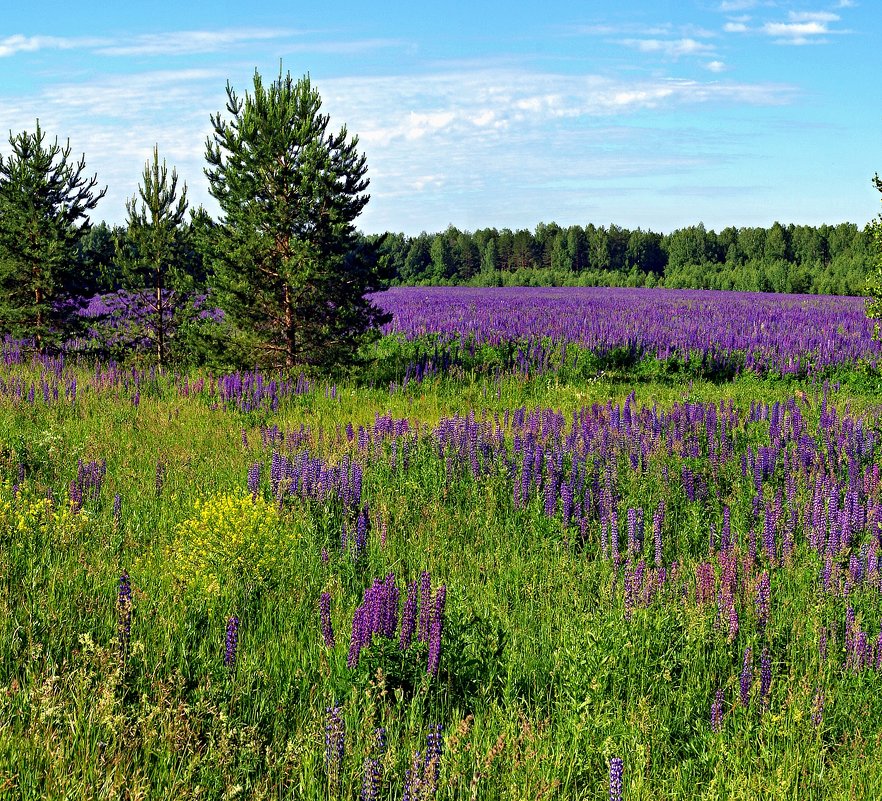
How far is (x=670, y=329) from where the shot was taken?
736 inches

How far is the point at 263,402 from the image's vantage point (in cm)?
1048

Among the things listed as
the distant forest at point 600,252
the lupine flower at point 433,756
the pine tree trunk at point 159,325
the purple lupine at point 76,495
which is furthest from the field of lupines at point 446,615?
the distant forest at point 600,252

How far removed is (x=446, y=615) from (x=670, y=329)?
15870 millimetres

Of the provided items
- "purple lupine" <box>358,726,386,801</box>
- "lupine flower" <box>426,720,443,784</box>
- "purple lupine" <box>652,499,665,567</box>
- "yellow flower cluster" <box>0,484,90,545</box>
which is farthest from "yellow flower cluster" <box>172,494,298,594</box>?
"purple lupine" <box>652,499,665,567</box>

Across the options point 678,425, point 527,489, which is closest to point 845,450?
point 678,425

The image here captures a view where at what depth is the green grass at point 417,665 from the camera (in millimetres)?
2932

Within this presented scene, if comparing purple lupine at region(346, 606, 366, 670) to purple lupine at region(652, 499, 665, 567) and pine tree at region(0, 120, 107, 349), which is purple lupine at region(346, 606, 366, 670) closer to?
purple lupine at region(652, 499, 665, 567)

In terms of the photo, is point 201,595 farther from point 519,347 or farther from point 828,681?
point 519,347

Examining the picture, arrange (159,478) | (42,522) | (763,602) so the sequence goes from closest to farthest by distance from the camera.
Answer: (763,602) → (42,522) → (159,478)

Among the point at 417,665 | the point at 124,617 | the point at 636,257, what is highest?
the point at 636,257

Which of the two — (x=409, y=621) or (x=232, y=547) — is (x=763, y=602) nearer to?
(x=409, y=621)

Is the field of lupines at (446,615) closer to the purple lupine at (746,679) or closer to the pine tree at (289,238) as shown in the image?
the purple lupine at (746,679)

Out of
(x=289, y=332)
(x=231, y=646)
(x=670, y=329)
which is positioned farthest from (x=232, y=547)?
(x=670, y=329)

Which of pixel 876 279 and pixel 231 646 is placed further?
pixel 876 279
